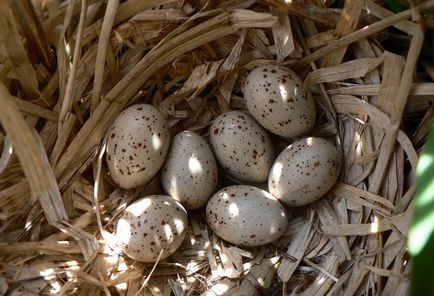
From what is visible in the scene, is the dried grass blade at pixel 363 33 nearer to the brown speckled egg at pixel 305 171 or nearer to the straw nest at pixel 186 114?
the straw nest at pixel 186 114

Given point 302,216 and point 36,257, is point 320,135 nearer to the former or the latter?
point 302,216

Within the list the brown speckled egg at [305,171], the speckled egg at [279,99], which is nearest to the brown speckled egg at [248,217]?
the brown speckled egg at [305,171]

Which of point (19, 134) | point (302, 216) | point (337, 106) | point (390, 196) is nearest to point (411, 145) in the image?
point (390, 196)

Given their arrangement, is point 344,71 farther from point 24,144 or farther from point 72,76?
point 24,144

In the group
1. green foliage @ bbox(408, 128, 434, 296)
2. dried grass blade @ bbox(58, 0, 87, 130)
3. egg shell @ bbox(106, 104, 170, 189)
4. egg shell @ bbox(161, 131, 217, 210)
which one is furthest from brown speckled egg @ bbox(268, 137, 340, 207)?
green foliage @ bbox(408, 128, 434, 296)

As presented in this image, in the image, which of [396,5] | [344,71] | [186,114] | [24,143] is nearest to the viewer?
[24,143]

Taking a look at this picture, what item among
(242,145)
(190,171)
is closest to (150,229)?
(190,171)
